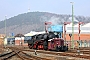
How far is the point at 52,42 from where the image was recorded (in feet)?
127

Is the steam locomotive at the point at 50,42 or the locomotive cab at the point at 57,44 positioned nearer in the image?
the locomotive cab at the point at 57,44

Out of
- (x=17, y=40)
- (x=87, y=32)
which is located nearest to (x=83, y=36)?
(x=87, y=32)

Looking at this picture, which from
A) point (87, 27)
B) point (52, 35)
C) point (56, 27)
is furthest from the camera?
point (87, 27)

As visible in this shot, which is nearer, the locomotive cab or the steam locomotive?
the locomotive cab

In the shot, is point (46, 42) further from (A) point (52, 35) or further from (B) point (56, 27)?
(B) point (56, 27)

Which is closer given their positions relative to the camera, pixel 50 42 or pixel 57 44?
pixel 57 44

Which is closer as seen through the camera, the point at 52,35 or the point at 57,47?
the point at 57,47

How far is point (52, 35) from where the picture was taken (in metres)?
40.7

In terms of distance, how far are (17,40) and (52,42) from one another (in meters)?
88.0

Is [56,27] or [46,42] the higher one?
[56,27]

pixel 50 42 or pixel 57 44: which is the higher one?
pixel 50 42

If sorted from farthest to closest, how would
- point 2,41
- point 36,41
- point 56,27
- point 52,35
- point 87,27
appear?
point 2,41, point 87,27, point 56,27, point 36,41, point 52,35

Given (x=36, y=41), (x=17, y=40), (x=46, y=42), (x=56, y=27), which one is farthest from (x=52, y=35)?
(x=17, y=40)

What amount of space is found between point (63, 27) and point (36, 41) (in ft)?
176
